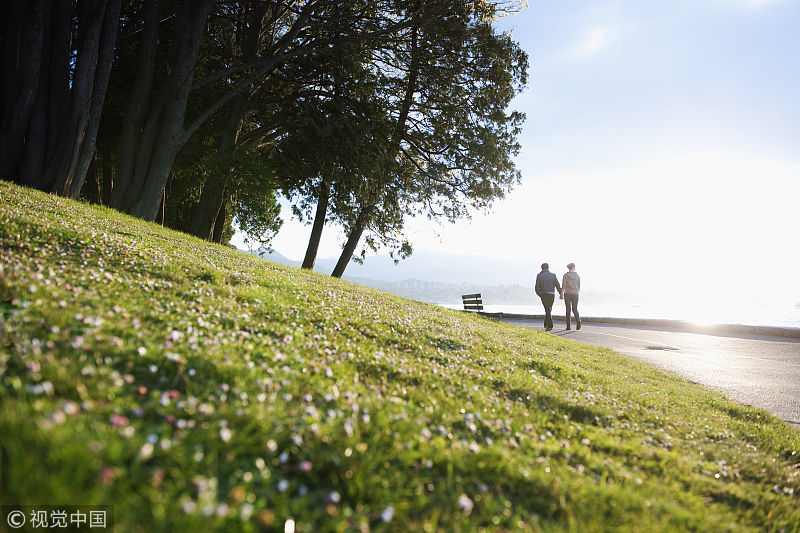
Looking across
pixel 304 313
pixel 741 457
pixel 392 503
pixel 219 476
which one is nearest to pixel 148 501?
pixel 219 476

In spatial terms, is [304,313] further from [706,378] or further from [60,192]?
[60,192]

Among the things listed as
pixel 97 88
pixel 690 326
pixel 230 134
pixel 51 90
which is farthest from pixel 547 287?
pixel 51 90

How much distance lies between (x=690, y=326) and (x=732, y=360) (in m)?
11.6

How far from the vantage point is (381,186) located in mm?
20750

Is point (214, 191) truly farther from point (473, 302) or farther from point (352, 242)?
point (473, 302)

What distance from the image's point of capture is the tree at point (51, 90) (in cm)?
1338

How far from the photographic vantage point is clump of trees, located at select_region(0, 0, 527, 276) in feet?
45.5

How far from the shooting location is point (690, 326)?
73.9 feet

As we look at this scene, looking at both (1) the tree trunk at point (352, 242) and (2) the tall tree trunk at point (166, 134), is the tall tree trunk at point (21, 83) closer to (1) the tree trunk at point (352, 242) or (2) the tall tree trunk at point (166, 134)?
(2) the tall tree trunk at point (166, 134)

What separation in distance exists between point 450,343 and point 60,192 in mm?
Answer: 14219

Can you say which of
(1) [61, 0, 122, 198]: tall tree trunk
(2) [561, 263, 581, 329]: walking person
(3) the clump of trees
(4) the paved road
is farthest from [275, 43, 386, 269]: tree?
(4) the paved road

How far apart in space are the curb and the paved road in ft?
2.57

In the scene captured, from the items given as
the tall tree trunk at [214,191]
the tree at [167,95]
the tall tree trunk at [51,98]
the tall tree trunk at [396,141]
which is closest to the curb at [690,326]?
the tall tree trunk at [396,141]

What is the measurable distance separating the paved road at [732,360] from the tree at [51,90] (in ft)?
67.5
